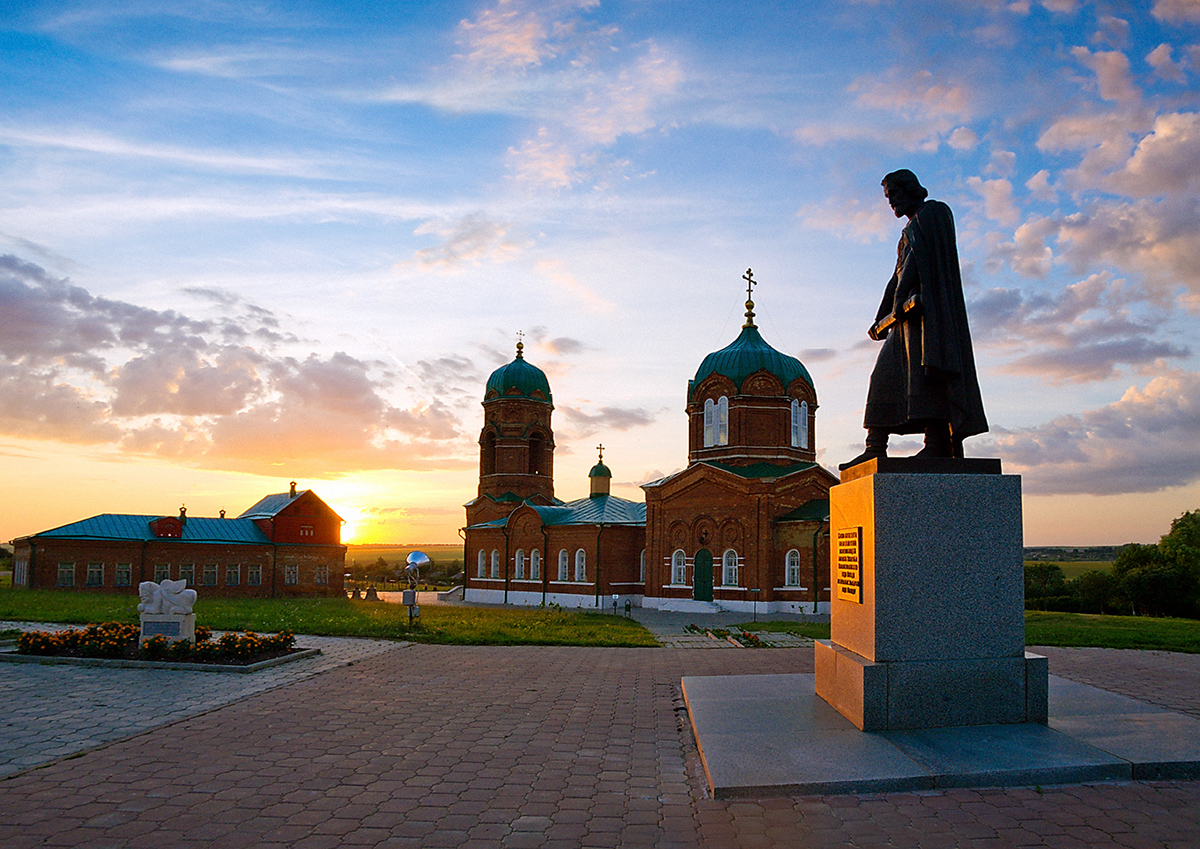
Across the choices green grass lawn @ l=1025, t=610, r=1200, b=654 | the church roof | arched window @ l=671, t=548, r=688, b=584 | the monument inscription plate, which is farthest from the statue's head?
the church roof

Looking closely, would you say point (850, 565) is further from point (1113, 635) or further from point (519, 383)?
point (519, 383)

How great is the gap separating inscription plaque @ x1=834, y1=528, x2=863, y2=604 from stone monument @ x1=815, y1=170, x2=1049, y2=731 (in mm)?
19

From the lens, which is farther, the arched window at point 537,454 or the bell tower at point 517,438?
the arched window at point 537,454

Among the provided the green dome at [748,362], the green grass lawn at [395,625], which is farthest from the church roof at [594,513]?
the green grass lawn at [395,625]

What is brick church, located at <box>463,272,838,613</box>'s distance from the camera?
28719mm

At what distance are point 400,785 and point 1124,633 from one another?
1732 centimetres

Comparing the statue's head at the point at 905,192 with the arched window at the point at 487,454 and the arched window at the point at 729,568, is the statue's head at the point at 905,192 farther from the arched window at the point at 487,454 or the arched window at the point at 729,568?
the arched window at the point at 487,454

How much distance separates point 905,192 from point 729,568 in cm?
2342

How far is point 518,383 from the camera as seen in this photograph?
137ft

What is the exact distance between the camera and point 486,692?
32.0 feet

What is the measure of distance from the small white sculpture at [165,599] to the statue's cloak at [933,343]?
11159 millimetres

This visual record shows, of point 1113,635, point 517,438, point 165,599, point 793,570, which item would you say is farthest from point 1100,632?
point 517,438

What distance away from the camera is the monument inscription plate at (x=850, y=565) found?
23.4 ft

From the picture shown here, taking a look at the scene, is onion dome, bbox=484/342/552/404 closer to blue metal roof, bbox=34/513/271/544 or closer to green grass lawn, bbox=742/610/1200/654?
blue metal roof, bbox=34/513/271/544
